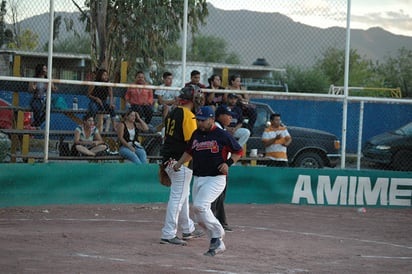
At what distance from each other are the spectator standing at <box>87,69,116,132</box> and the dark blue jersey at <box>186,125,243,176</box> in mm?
5848

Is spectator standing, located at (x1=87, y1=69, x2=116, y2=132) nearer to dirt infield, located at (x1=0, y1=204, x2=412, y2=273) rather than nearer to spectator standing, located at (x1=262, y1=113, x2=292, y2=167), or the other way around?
dirt infield, located at (x1=0, y1=204, x2=412, y2=273)

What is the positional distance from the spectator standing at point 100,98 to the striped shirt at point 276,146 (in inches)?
135

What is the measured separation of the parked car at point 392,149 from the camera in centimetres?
1861

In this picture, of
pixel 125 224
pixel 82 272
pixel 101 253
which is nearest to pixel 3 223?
pixel 125 224

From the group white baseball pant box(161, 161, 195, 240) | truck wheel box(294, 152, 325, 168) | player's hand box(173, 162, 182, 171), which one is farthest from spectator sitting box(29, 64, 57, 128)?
truck wheel box(294, 152, 325, 168)

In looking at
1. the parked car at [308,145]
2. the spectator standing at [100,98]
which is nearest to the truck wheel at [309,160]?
the parked car at [308,145]

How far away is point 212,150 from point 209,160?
13 centimetres

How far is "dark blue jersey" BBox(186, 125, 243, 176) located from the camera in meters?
10.3

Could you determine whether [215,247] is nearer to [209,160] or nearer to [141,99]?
[209,160]

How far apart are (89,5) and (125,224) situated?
6.87 metres

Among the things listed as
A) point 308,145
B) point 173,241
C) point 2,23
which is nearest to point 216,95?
point 308,145

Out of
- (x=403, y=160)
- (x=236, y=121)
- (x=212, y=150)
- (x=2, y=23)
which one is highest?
(x=2, y=23)

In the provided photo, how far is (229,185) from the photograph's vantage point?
1672 cm

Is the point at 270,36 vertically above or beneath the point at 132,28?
beneath
